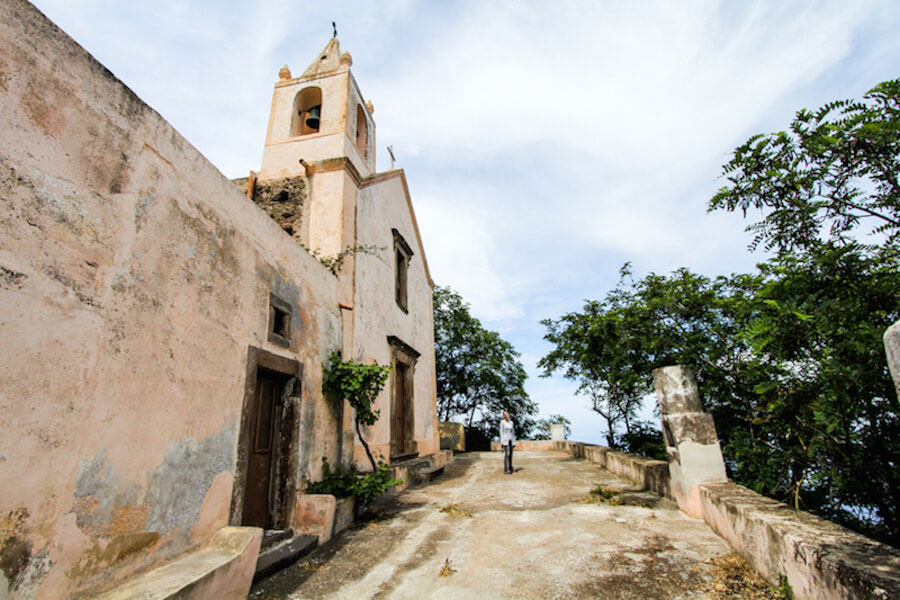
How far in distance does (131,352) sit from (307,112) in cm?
827

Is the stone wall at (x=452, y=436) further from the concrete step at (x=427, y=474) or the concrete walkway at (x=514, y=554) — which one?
the concrete walkway at (x=514, y=554)

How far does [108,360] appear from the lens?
2.48 meters

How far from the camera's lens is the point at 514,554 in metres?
3.71

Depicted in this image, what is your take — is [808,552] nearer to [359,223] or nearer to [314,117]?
[359,223]

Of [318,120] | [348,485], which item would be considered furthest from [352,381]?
[318,120]

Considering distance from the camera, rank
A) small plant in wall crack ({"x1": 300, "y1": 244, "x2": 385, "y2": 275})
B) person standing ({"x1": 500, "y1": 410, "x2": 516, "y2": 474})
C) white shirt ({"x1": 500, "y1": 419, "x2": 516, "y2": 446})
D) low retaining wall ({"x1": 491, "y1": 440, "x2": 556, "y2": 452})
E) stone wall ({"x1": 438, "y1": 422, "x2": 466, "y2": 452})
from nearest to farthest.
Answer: small plant in wall crack ({"x1": 300, "y1": 244, "x2": 385, "y2": 275}), person standing ({"x1": 500, "y1": 410, "x2": 516, "y2": 474}), white shirt ({"x1": 500, "y1": 419, "x2": 516, "y2": 446}), stone wall ({"x1": 438, "y1": 422, "x2": 466, "y2": 452}), low retaining wall ({"x1": 491, "y1": 440, "x2": 556, "y2": 452})

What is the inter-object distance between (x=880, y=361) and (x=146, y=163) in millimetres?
4937

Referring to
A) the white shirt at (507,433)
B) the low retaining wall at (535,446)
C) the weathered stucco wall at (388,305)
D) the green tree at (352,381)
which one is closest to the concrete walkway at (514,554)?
the green tree at (352,381)

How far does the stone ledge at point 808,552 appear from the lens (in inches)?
79.4

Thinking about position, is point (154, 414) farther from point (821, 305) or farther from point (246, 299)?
point (821, 305)

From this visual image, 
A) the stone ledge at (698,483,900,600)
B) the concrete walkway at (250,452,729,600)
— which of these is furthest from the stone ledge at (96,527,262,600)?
the stone ledge at (698,483,900,600)

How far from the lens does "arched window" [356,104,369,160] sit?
9.73 meters

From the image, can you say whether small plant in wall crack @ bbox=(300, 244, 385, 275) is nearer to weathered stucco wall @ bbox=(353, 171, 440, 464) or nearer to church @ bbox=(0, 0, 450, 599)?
weathered stucco wall @ bbox=(353, 171, 440, 464)

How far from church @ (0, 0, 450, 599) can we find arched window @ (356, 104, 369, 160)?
5.41 m
